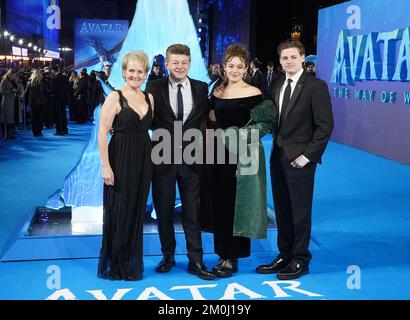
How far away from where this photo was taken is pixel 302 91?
3.94 metres

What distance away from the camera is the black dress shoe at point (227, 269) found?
405 centimetres

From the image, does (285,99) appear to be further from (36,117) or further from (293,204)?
(36,117)

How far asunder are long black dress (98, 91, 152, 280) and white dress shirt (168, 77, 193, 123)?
0.16 m

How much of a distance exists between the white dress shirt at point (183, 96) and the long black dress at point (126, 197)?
163 millimetres

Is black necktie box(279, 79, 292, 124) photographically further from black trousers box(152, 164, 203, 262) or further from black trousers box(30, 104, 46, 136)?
black trousers box(30, 104, 46, 136)

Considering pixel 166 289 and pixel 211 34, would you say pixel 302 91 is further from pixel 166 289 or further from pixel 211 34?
pixel 211 34

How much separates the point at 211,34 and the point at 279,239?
31390 mm

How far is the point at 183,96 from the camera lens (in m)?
3.98

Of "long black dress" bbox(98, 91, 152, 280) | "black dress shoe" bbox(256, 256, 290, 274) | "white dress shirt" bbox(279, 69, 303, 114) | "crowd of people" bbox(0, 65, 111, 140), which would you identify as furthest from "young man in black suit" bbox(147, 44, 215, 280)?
"crowd of people" bbox(0, 65, 111, 140)

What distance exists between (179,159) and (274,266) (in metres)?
1.01

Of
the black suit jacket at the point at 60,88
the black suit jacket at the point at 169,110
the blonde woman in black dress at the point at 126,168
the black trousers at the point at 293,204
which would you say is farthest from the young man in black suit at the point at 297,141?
the black suit jacket at the point at 60,88

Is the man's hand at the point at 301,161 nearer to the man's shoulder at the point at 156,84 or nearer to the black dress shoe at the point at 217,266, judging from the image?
the black dress shoe at the point at 217,266

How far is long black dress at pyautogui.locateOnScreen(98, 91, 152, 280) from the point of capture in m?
3.89

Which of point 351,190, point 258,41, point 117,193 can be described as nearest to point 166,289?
point 117,193
